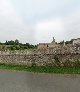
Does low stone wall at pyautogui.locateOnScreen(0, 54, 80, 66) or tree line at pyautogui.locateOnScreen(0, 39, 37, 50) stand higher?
tree line at pyautogui.locateOnScreen(0, 39, 37, 50)

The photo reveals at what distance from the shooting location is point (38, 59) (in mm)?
29703

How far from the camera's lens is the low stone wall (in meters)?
26.5

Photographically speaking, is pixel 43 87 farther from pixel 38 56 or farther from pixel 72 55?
pixel 38 56

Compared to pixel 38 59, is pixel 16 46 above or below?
above

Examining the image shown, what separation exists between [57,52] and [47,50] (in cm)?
169

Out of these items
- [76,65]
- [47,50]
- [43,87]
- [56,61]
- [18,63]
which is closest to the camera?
[43,87]

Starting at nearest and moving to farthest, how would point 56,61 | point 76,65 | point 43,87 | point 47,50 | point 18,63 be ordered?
point 43,87, point 76,65, point 56,61, point 47,50, point 18,63

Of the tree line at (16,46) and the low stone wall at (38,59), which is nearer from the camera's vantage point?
the low stone wall at (38,59)

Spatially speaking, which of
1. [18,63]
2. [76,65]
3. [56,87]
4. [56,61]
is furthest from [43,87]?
[18,63]

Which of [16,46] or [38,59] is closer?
[38,59]

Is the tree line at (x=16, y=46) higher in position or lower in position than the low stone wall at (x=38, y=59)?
higher

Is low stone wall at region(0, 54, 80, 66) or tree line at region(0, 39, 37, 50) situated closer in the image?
low stone wall at region(0, 54, 80, 66)

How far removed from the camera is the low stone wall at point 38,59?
87.1 feet

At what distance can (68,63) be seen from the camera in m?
26.1
